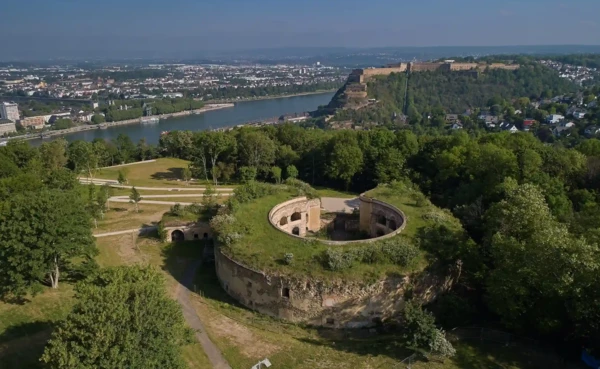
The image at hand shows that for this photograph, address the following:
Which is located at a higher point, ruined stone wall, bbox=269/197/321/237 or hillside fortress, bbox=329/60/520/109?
hillside fortress, bbox=329/60/520/109

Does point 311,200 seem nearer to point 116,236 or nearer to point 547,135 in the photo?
point 116,236

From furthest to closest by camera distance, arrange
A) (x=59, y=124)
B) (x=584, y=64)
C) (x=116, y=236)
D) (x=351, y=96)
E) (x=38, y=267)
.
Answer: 1. (x=584, y=64)
2. (x=351, y=96)
3. (x=59, y=124)
4. (x=116, y=236)
5. (x=38, y=267)

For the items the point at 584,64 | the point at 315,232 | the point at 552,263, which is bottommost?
the point at 315,232

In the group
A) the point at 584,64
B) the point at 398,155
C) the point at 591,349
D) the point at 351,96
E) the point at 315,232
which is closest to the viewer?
the point at 591,349

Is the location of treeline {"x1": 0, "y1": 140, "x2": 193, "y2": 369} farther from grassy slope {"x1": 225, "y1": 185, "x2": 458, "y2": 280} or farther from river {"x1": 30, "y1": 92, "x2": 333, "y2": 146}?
river {"x1": 30, "y1": 92, "x2": 333, "y2": 146}

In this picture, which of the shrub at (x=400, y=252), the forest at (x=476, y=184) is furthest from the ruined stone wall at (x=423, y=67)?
the shrub at (x=400, y=252)

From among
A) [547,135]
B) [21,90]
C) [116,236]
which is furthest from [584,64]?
[21,90]

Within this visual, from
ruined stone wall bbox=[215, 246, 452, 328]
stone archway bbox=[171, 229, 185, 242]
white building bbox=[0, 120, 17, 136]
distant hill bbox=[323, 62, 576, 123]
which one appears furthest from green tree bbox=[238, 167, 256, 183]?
white building bbox=[0, 120, 17, 136]
